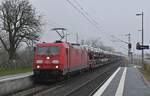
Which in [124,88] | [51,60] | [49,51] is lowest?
[124,88]

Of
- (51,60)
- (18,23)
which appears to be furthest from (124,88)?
(18,23)

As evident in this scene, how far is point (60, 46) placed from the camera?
1145 inches

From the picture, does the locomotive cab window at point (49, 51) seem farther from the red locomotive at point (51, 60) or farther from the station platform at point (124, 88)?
the station platform at point (124, 88)

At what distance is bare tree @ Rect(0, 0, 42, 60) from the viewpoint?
7325cm

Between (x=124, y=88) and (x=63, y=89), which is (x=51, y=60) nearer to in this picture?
(x=63, y=89)

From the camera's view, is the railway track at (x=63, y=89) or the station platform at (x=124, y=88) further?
the station platform at (x=124, y=88)

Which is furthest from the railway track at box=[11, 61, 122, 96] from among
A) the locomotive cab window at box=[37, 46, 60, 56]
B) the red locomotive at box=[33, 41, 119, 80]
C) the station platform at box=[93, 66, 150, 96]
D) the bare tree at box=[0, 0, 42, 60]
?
the bare tree at box=[0, 0, 42, 60]

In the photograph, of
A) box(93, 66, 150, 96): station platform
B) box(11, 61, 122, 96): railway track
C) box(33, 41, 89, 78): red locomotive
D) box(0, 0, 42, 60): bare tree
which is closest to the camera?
box(11, 61, 122, 96): railway track

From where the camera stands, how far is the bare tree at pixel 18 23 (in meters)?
73.2

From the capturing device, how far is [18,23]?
74.9m

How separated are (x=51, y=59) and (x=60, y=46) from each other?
1174mm

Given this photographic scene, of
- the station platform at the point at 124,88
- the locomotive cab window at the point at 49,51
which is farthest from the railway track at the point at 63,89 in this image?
the locomotive cab window at the point at 49,51

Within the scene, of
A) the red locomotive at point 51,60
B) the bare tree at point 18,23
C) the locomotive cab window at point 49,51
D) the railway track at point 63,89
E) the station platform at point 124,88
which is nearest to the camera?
the railway track at point 63,89

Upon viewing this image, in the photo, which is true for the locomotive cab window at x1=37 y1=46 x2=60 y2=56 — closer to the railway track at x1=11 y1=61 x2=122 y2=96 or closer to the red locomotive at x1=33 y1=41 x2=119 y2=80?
the red locomotive at x1=33 y1=41 x2=119 y2=80
